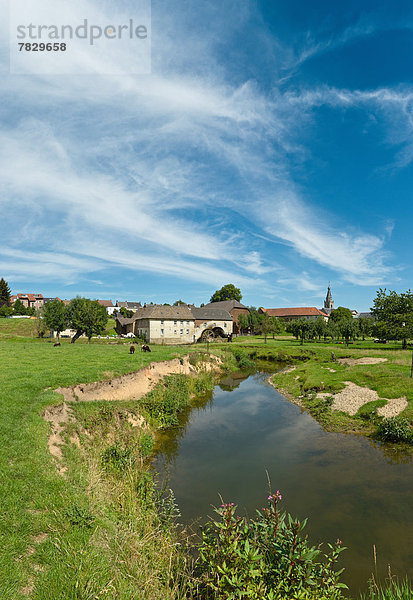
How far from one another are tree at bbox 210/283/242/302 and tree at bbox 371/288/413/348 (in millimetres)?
57598

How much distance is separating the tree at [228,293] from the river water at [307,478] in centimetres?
8185

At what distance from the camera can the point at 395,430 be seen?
14008 millimetres

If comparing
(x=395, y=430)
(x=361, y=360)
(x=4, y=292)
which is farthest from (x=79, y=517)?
(x=4, y=292)

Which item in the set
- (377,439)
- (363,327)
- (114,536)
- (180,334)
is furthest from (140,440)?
(363,327)

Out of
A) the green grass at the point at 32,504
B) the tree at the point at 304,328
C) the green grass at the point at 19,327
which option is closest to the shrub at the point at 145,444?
the green grass at the point at 32,504

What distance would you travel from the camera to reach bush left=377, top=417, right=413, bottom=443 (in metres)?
13.8

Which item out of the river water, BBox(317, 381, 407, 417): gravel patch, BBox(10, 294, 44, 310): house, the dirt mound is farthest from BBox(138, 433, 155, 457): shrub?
BBox(10, 294, 44, 310): house

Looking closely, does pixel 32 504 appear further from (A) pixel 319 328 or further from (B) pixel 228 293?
(B) pixel 228 293

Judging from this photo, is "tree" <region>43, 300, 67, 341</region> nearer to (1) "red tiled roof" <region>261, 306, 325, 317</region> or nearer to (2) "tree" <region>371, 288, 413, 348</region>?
(2) "tree" <region>371, 288, 413, 348</region>

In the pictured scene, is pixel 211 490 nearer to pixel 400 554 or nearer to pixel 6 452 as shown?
pixel 400 554

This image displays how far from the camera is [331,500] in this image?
9.29 meters

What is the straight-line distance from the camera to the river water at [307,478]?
754cm

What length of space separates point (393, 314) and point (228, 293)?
206 ft

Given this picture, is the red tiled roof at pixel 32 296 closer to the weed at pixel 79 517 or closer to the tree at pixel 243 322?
the tree at pixel 243 322
